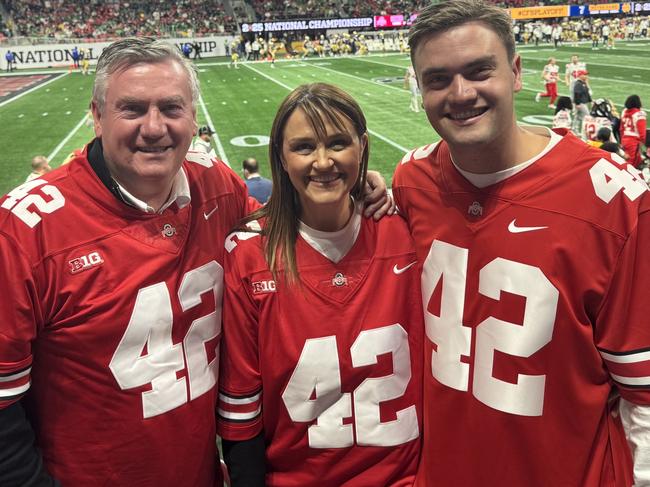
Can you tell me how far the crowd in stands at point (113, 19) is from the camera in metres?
42.7

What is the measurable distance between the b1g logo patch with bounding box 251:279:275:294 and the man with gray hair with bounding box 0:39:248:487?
201 mm

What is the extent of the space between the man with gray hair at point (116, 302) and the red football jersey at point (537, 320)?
0.86 metres

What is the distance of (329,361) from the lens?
1.97m

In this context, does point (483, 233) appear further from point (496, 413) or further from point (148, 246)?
point (148, 246)

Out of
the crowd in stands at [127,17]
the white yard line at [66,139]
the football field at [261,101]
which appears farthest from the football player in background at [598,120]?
the crowd in stands at [127,17]

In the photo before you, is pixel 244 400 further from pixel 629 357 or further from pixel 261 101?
pixel 261 101

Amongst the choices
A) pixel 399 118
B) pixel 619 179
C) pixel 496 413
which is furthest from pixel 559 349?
pixel 399 118

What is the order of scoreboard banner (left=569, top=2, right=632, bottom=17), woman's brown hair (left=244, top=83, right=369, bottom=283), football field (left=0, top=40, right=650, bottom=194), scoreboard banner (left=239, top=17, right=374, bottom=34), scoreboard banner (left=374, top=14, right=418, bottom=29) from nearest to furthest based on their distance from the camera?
woman's brown hair (left=244, top=83, right=369, bottom=283)
football field (left=0, top=40, right=650, bottom=194)
scoreboard banner (left=239, top=17, right=374, bottom=34)
scoreboard banner (left=374, top=14, right=418, bottom=29)
scoreboard banner (left=569, top=2, right=632, bottom=17)

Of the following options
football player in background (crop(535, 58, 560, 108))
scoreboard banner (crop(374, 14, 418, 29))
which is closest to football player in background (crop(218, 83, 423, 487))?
football player in background (crop(535, 58, 560, 108))

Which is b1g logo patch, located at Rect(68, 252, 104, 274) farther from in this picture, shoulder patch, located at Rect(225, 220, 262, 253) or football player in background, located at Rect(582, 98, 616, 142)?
football player in background, located at Rect(582, 98, 616, 142)

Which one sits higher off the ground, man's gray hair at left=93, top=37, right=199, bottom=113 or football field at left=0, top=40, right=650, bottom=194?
man's gray hair at left=93, top=37, right=199, bottom=113

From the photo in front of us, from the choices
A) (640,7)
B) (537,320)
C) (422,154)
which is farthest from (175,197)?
(640,7)

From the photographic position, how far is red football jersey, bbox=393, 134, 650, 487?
5.67ft

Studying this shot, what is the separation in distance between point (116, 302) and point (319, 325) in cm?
69
